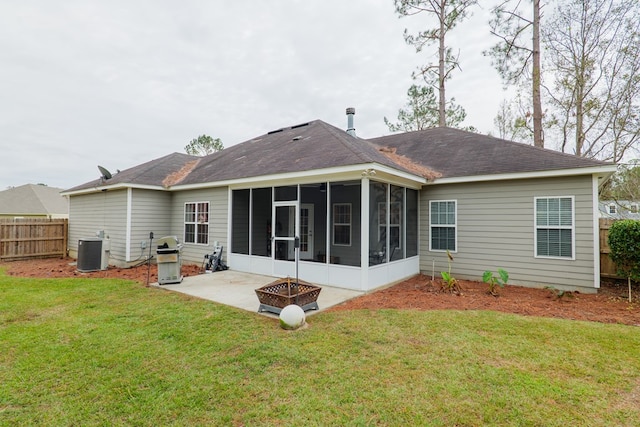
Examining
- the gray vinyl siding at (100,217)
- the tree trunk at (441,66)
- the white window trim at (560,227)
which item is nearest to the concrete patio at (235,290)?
the gray vinyl siding at (100,217)

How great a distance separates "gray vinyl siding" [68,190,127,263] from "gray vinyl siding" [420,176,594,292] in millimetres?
9415

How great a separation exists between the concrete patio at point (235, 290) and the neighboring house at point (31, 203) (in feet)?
74.0

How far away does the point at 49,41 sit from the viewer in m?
8.95

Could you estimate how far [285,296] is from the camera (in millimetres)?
4676

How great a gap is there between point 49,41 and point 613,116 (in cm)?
2058

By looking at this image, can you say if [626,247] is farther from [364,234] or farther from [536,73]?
[536,73]

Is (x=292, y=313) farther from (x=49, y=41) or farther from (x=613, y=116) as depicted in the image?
(x=613, y=116)

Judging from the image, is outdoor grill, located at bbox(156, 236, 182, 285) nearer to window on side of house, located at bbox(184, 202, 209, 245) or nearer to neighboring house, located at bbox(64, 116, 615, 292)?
neighboring house, located at bbox(64, 116, 615, 292)

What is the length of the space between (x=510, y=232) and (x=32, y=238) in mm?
15963

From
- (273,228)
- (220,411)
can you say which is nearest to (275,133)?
(273,228)

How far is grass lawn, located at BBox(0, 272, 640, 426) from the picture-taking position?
2445mm

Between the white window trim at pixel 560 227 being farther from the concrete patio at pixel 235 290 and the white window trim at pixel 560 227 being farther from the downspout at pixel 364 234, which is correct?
the concrete patio at pixel 235 290

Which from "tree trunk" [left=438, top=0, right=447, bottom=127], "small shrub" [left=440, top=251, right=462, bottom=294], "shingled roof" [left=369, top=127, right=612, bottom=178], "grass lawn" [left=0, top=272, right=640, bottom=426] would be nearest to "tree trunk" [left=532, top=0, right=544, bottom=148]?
"tree trunk" [left=438, top=0, right=447, bottom=127]

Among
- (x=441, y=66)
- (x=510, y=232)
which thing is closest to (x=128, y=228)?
(x=510, y=232)
